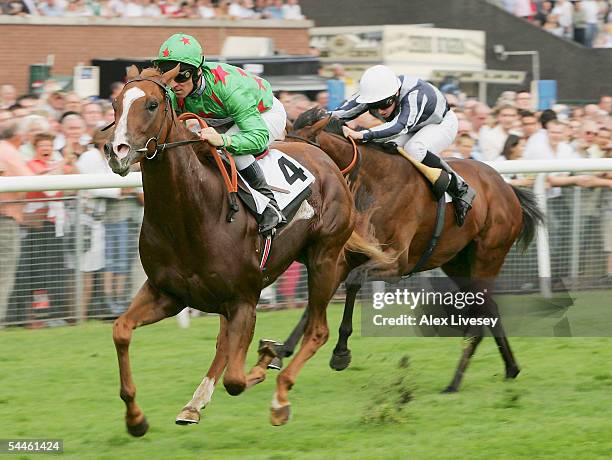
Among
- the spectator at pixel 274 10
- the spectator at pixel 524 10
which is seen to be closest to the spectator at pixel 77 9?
the spectator at pixel 274 10

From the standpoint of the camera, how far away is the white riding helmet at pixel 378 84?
653cm

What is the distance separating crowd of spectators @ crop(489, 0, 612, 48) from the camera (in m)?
18.5

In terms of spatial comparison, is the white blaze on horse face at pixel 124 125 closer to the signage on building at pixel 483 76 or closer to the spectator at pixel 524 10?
the signage on building at pixel 483 76

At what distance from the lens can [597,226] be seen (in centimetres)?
903

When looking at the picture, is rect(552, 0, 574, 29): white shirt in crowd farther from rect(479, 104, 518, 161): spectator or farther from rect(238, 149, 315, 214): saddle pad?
rect(238, 149, 315, 214): saddle pad

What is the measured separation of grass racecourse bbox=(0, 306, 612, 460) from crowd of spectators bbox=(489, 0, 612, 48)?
38.1 ft

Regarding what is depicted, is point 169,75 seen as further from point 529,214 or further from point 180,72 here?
point 529,214

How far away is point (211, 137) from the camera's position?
4906 millimetres

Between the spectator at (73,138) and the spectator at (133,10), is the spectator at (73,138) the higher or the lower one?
the higher one

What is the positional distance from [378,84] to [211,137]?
6.09ft

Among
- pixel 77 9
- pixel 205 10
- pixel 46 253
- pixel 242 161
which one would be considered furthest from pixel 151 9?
pixel 242 161

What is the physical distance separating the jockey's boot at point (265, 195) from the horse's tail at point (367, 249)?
0.95m

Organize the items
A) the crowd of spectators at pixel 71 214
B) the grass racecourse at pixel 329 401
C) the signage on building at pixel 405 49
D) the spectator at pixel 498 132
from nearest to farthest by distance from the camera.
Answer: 1. the grass racecourse at pixel 329 401
2. the crowd of spectators at pixel 71 214
3. the spectator at pixel 498 132
4. the signage on building at pixel 405 49

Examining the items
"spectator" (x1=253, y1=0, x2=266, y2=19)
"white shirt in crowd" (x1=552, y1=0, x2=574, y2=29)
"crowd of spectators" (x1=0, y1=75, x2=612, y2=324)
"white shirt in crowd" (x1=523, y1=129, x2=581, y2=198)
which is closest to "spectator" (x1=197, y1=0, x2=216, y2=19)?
"spectator" (x1=253, y1=0, x2=266, y2=19)
